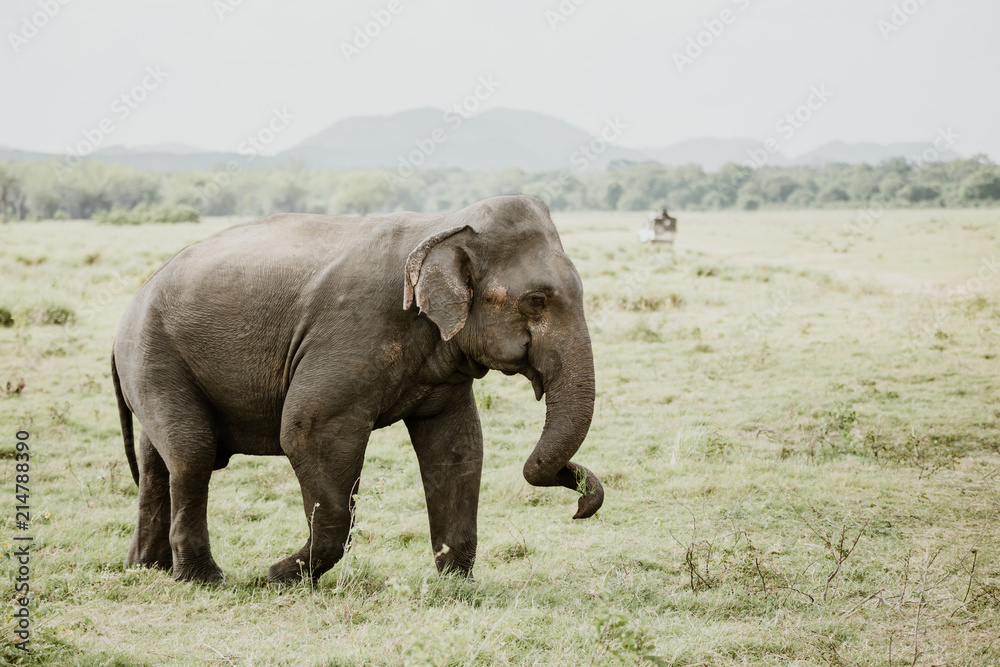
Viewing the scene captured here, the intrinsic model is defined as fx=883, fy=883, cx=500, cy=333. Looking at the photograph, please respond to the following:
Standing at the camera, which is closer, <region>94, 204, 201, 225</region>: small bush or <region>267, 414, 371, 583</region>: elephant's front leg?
<region>267, 414, 371, 583</region>: elephant's front leg

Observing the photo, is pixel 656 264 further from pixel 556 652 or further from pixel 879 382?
pixel 556 652

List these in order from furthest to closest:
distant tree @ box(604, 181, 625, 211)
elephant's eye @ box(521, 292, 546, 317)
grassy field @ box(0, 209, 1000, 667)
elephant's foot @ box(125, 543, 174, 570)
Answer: distant tree @ box(604, 181, 625, 211) → elephant's foot @ box(125, 543, 174, 570) → elephant's eye @ box(521, 292, 546, 317) → grassy field @ box(0, 209, 1000, 667)

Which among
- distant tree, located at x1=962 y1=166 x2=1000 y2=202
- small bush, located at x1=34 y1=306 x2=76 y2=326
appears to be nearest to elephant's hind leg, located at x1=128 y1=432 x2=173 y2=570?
small bush, located at x1=34 y1=306 x2=76 y2=326

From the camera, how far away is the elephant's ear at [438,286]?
16.6 feet

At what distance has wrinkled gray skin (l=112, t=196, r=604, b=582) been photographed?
517cm

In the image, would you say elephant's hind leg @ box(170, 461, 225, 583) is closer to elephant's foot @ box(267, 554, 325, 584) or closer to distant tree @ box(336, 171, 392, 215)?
elephant's foot @ box(267, 554, 325, 584)

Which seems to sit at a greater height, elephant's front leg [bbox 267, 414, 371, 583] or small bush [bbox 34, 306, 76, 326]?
→ elephant's front leg [bbox 267, 414, 371, 583]

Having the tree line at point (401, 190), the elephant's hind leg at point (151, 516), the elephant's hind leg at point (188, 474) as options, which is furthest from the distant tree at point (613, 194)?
the elephant's hind leg at point (188, 474)

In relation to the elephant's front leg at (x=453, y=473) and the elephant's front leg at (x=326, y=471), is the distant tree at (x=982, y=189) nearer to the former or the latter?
the elephant's front leg at (x=453, y=473)

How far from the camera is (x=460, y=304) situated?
511cm

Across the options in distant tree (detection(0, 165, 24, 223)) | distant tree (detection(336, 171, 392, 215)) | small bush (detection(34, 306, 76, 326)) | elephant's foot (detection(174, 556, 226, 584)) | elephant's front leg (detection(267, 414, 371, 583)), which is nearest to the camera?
elephant's front leg (detection(267, 414, 371, 583))

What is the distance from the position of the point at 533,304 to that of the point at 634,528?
2.83m

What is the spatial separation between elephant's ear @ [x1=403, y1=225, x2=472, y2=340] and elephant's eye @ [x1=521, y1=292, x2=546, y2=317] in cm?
34

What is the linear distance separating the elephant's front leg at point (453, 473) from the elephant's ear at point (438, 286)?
3.22 feet
